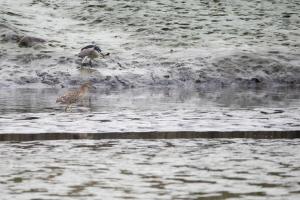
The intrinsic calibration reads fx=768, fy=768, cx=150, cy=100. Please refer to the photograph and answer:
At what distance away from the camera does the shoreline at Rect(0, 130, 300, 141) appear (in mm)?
9112

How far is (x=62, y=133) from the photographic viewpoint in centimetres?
953

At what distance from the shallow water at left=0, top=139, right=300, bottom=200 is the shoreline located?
38 centimetres

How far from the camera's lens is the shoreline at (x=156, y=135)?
29.9ft

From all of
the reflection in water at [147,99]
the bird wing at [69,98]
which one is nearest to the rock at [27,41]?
the reflection in water at [147,99]

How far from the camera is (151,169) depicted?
6.94 m

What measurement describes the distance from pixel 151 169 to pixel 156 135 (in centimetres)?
243

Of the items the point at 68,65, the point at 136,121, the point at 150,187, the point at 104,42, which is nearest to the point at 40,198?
the point at 150,187

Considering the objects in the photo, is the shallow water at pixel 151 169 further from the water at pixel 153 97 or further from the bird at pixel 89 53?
the bird at pixel 89 53

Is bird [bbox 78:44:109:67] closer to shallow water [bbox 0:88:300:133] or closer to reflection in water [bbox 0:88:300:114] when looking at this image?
reflection in water [bbox 0:88:300:114]

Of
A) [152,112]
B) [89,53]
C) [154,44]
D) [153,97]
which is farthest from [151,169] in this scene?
[154,44]

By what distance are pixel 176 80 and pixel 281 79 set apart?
2491mm

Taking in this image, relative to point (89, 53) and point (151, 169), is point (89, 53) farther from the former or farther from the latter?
point (151, 169)

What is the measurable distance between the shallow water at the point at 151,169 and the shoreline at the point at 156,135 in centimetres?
38

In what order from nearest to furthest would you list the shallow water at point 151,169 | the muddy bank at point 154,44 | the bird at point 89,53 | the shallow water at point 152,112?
the shallow water at point 151,169 < the shallow water at point 152,112 < the bird at point 89,53 < the muddy bank at point 154,44
